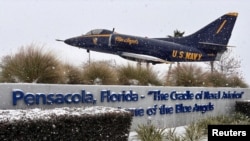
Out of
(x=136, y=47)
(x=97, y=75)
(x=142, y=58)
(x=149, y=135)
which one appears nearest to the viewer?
(x=149, y=135)

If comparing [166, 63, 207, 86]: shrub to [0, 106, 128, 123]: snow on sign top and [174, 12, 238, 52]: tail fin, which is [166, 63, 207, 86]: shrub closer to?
[174, 12, 238, 52]: tail fin

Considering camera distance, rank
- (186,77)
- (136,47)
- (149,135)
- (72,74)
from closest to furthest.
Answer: (149,135) → (72,74) → (186,77) → (136,47)

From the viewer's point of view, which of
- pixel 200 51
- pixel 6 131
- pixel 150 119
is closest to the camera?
pixel 6 131

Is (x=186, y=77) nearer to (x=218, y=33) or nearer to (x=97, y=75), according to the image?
(x=97, y=75)

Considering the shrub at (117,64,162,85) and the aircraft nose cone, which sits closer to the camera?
the shrub at (117,64,162,85)

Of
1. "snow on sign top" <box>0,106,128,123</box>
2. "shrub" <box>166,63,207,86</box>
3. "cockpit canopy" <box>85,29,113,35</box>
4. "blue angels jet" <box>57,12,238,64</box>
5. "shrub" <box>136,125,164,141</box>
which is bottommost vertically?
"shrub" <box>136,125,164,141</box>

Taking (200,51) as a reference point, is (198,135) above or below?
below

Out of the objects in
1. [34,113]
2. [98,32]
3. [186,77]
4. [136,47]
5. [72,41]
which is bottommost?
[34,113]

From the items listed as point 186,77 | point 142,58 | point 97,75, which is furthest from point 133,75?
point 142,58

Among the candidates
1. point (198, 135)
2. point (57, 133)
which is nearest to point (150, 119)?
point (198, 135)

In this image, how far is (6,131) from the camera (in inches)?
283

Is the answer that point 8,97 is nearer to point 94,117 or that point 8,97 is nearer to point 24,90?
point 24,90

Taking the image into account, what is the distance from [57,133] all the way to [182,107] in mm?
7213

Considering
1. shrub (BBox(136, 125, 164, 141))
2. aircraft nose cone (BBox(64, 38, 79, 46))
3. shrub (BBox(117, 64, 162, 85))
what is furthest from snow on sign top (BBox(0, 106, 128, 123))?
aircraft nose cone (BBox(64, 38, 79, 46))
